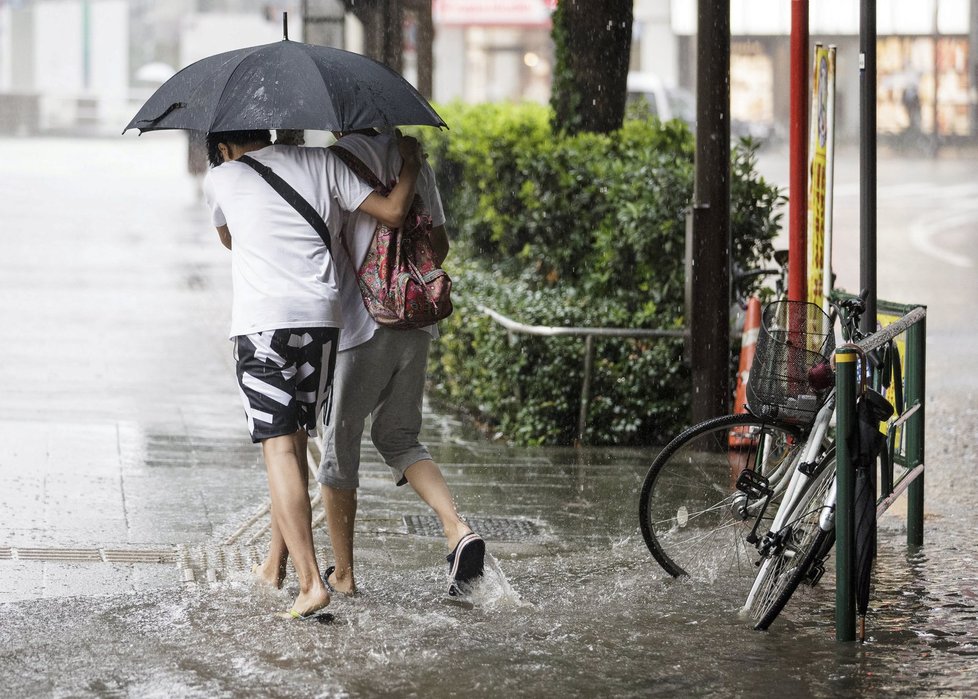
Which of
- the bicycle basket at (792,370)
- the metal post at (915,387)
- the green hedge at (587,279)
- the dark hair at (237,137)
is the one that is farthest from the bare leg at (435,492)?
the green hedge at (587,279)

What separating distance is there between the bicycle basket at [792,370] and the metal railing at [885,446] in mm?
252

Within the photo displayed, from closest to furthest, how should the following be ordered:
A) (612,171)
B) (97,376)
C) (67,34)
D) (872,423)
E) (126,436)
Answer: (872,423) < (126,436) < (612,171) < (97,376) < (67,34)

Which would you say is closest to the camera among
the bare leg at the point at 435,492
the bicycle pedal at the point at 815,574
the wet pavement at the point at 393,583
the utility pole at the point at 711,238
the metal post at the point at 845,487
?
the wet pavement at the point at 393,583

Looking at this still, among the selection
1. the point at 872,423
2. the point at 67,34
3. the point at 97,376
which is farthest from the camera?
the point at 67,34

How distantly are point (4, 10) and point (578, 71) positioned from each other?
54631mm

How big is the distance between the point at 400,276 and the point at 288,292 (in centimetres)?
38

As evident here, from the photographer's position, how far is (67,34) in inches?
2285

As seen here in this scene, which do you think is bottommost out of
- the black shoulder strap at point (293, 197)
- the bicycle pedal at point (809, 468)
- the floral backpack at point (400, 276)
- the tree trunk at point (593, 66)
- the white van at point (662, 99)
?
the bicycle pedal at point (809, 468)

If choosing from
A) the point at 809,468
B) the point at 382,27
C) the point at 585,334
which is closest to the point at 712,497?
the point at 809,468

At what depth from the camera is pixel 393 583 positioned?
5625mm

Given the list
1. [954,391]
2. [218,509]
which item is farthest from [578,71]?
[218,509]

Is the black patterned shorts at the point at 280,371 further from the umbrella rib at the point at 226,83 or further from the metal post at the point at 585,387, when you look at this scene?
the metal post at the point at 585,387

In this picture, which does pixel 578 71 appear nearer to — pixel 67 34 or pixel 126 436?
pixel 126 436

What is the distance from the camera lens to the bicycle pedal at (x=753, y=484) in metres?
5.55
